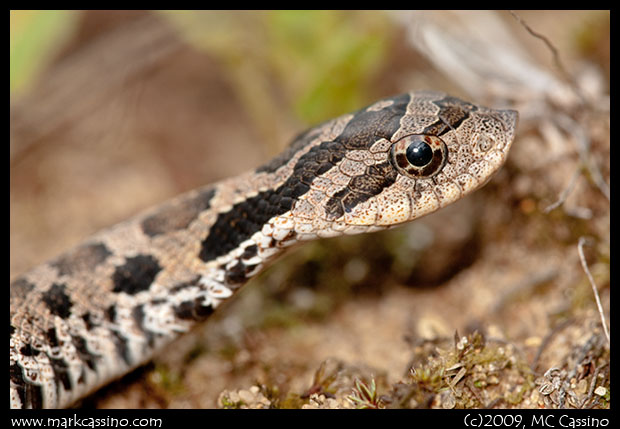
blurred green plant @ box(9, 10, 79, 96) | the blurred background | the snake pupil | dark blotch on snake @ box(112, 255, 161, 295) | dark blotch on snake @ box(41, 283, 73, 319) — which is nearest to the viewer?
the snake pupil

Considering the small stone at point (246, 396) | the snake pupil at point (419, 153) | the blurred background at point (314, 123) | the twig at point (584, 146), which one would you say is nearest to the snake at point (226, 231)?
the snake pupil at point (419, 153)

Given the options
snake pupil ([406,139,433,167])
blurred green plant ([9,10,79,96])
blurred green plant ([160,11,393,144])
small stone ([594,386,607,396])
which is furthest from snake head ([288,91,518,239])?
blurred green plant ([9,10,79,96])

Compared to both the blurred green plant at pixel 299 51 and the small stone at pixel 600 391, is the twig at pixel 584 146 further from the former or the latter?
the blurred green plant at pixel 299 51

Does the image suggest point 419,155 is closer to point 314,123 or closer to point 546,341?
point 546,341

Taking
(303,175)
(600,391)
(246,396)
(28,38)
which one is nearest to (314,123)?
(303,175)

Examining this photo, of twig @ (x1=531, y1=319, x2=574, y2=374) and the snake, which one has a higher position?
the snake

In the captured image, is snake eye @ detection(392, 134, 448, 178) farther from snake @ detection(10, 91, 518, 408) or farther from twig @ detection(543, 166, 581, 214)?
twig @ detection(543, 166, 581, 214)
